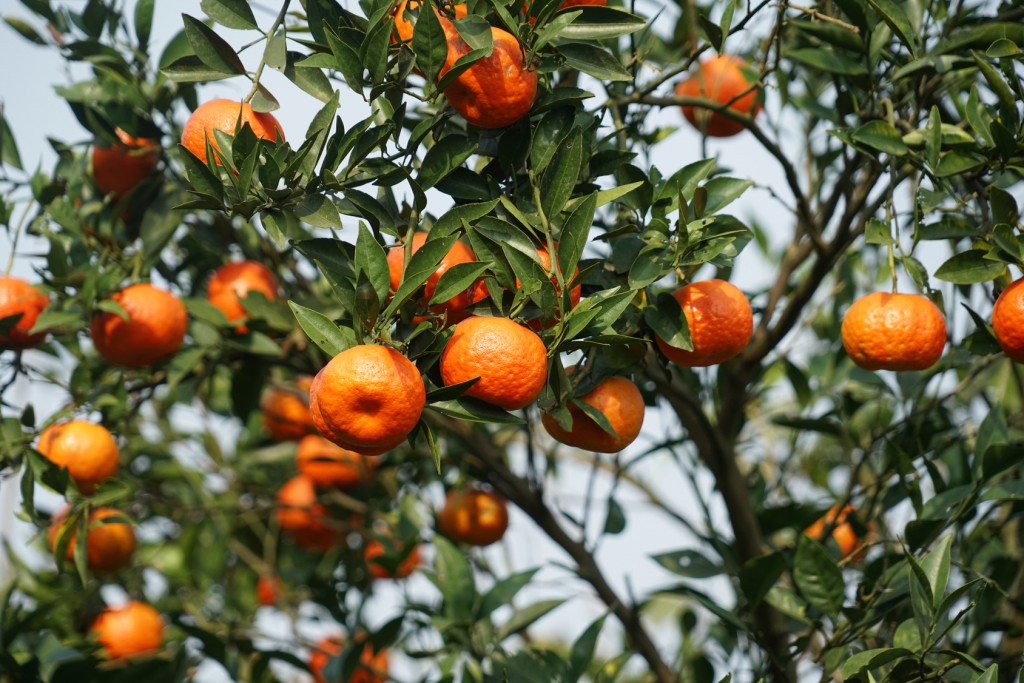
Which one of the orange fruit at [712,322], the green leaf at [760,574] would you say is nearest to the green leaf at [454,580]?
the green leaf at [760,574]

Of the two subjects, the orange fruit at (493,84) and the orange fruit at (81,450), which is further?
the orange fruit at (81,450)

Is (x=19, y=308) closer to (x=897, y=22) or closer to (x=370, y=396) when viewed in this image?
(x=370, y=396)

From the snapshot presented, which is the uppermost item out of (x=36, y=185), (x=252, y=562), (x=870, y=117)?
(x=870, y=117)

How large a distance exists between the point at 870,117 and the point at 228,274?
4.52 feet

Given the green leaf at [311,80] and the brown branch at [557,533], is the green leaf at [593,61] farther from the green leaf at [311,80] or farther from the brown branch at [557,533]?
the brown branch at [557,533]

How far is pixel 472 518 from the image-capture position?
2.44 m

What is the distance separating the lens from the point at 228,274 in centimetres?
230

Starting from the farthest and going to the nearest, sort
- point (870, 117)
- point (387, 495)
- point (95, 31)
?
Result: point (387, 495), point (95, 31), point (870, 117)

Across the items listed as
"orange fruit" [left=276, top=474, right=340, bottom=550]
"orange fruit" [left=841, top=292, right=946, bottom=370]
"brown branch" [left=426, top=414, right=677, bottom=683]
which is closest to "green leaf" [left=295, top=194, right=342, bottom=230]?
"orange fruit" [left=841, top=292, right=946, bottom=370]

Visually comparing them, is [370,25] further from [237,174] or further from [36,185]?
[36,185]

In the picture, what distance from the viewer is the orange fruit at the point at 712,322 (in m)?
1.41

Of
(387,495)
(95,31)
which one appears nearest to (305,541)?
(387,495)

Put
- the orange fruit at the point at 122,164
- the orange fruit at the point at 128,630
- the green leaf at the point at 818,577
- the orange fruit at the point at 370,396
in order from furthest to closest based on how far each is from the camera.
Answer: the orange fruit at the point at 128,630
the orange fruit at the point at 122,164
the green leaf at the point at 818,577
the orange fruit at the point at 370,396

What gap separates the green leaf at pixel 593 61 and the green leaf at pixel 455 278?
0.38 m
